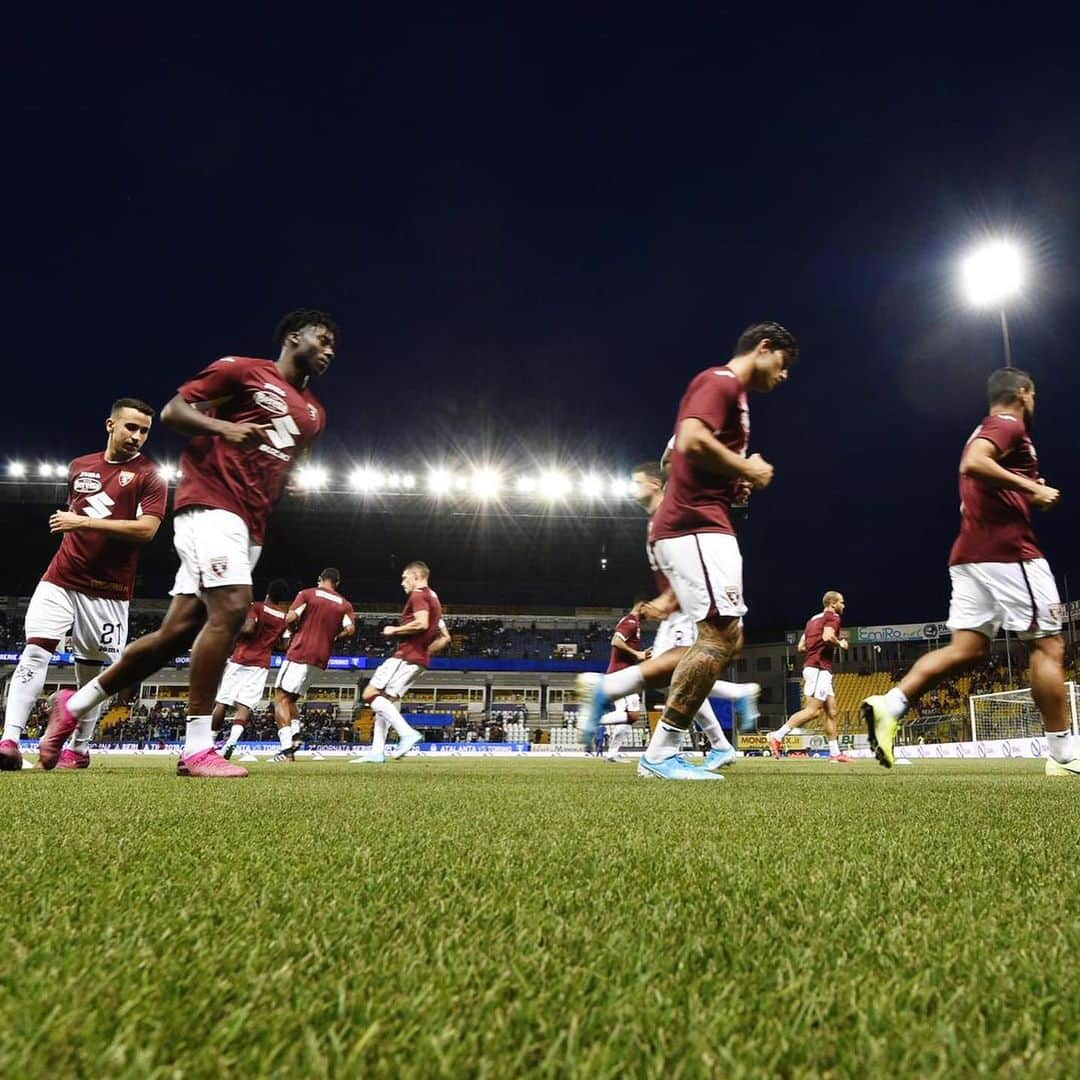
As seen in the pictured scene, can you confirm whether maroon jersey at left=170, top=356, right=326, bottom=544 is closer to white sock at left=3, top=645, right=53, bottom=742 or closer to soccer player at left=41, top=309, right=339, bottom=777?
soccer player at left=41, top=309, right=339, bottom=777

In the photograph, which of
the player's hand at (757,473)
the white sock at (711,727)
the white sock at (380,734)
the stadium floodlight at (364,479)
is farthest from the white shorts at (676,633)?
the stadium floodlight at (364,479)

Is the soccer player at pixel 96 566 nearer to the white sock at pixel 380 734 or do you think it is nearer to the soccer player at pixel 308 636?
the white sock at pixel 380 734

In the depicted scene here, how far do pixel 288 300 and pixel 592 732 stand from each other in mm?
50076

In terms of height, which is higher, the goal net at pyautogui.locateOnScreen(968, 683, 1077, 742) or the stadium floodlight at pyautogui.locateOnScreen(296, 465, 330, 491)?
the stadium floodlight at pyautogui.locateOnScreen(296, 465, 330, 491)

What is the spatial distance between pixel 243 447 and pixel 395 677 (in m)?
5.05

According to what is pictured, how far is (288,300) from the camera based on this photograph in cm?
4922

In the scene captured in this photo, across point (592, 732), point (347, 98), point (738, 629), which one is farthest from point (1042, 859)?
point (347, 98)

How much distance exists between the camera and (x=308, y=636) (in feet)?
32.2

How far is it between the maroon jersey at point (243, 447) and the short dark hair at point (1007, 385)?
4466mm

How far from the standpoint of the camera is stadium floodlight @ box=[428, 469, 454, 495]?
3331 cm

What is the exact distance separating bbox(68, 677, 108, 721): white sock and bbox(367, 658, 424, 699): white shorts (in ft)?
13.5

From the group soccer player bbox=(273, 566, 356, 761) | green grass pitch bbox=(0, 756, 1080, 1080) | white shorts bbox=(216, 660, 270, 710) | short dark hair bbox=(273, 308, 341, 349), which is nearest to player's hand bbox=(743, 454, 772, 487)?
green grass pitch bbox=(0, 756, 1080, 1080)

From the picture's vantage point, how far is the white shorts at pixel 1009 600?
452 cm

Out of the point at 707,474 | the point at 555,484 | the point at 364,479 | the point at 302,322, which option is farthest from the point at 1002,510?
the point at 364,479
